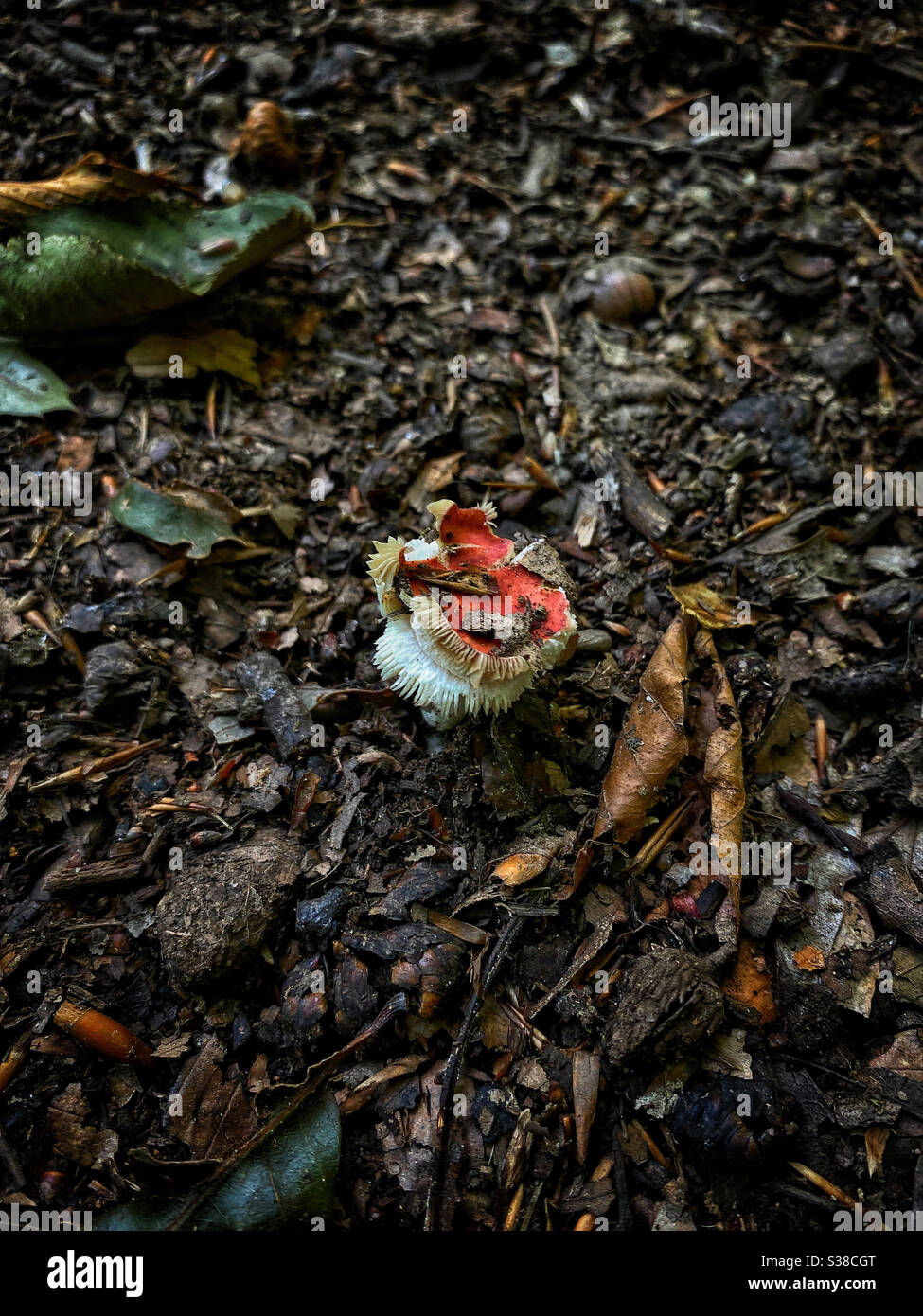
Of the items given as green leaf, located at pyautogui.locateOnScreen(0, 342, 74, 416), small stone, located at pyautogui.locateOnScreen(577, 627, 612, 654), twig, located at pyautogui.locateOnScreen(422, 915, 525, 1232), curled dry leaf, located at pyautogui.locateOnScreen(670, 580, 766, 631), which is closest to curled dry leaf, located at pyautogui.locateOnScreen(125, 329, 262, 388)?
green leaf, located at pyautogui.locateOnScreen(0, 342, 74, 416)

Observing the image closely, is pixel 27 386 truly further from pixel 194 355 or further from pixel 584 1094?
pixel 584 1094

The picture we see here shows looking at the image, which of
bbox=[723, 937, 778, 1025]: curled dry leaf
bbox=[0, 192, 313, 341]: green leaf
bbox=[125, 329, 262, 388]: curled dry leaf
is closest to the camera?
bbox=[723, 937, 778, 1025]: curled dry leaf

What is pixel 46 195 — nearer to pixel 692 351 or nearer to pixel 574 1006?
pixel 692 351

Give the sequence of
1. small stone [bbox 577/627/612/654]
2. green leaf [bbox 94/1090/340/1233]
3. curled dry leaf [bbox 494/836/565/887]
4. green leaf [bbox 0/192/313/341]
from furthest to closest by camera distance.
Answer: green leaf [bbox 0/192/313/341], small stone [bbox 577/627/612/654], curled dry leaf [bbox 494/836/565/887], green leaf [bbox 94/1090/340/1233]

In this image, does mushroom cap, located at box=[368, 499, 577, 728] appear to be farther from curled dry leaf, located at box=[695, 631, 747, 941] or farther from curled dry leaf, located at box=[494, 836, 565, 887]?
curled dry leaf, located at box=[695, 631, 747, 941]

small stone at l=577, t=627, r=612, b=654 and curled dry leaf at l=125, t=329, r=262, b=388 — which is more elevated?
curled dry leaf at l=125, t=329, r=262, b=388

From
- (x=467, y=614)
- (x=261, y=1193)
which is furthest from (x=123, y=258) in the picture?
(x=261, y=1193)
